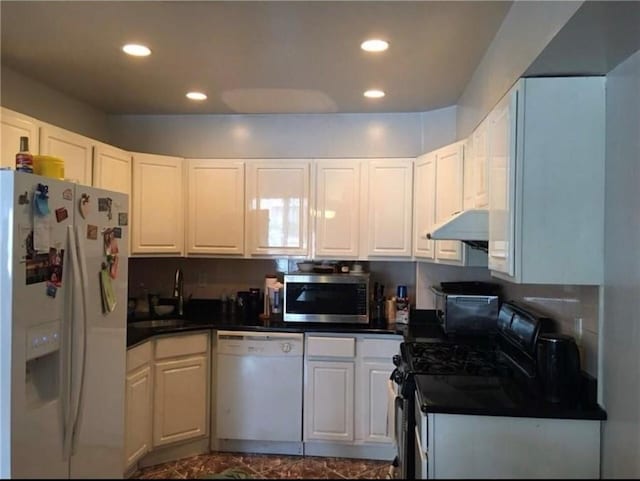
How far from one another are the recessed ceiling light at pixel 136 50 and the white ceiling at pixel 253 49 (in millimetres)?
44

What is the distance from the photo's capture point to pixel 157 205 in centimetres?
362

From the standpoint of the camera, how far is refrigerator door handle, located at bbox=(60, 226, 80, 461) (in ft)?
6.72

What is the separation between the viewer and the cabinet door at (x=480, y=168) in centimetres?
235

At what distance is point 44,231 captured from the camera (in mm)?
1938

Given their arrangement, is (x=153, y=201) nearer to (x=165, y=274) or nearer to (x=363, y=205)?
(x=165, y=274)

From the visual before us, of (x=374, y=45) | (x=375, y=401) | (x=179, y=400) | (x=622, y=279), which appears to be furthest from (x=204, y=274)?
(x=622, y=279)

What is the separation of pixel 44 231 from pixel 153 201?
1690 mm

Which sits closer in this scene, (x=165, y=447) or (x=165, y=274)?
(x=165, y=447)

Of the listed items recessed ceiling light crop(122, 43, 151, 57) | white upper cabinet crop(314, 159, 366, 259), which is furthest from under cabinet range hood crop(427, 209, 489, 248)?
recessed ceiling light crop(122, 43, 151, 57)

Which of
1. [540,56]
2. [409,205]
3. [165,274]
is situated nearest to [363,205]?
[409,205]

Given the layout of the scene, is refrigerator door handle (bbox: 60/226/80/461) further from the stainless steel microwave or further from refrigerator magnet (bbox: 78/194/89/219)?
the stainless steel microwave

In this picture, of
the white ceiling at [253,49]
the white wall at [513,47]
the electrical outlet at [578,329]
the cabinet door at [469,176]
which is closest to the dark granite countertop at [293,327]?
the cabinet door at [469,176]

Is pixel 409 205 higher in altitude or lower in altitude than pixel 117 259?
higher

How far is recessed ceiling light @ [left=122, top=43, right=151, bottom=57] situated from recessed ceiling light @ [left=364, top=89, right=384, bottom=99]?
1377 mm
